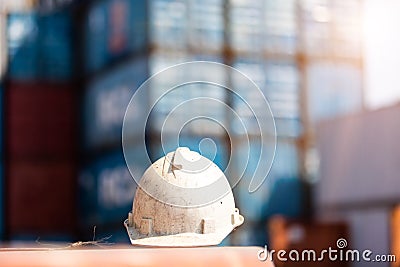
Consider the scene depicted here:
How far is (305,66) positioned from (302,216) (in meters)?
3.12

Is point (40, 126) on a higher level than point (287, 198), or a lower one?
higher

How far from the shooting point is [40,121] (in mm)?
22188

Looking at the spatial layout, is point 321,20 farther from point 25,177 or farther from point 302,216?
point 25,177

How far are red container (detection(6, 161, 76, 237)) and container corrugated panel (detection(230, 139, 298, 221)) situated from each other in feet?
17.0

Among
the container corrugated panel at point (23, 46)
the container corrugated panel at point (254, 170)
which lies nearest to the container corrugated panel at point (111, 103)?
the container corrugated panel at point (23, 46)

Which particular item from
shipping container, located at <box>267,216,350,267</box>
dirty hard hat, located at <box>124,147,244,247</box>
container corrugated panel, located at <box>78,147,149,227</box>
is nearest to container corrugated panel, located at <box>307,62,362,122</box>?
shipping container, located at <box>267,216,350,267</box>

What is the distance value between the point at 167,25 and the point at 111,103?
2733mm

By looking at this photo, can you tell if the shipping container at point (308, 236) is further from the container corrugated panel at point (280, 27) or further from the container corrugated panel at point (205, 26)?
the container corrugated panel at point (280, 27)

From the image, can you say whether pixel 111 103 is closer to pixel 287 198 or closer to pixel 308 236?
pixel 287 198

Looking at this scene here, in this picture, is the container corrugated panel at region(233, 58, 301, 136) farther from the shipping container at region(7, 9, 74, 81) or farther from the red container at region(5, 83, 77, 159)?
the shipping container at region(7, 9, 74, 81)

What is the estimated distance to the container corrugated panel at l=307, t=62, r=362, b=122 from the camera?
19641 mm

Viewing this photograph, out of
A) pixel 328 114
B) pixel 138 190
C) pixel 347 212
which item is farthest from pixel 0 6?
pixel 138 190

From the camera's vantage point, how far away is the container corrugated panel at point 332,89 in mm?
19641

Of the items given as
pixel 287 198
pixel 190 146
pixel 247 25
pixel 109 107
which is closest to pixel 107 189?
pixel 109 107
